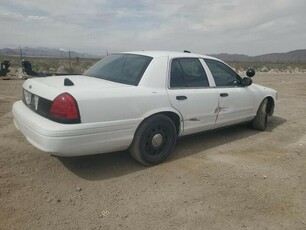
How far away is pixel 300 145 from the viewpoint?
215 inches

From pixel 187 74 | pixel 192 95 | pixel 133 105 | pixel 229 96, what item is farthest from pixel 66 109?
pixel 229 96

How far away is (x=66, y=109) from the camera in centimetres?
339

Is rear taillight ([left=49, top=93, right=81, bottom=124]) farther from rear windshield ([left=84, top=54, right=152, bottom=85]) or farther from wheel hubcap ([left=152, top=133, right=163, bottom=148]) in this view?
wheel hubcap ([left=152, top=133, right=163, bottom=148])

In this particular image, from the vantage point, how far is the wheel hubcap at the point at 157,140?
166 inches

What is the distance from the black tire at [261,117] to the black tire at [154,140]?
2.50 metres

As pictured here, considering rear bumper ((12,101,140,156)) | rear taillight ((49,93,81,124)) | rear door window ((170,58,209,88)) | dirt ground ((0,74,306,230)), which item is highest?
rear door window ((170,58,209,88))

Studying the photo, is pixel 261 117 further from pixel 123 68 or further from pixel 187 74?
pixel 123 68

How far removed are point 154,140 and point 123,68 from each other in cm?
114

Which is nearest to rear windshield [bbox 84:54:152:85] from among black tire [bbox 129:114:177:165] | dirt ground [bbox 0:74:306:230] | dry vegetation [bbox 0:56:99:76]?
black tire [bbox 129:114:177:165]

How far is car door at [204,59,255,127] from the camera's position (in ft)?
16.8

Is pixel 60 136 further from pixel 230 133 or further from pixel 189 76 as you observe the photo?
pixel 230 133

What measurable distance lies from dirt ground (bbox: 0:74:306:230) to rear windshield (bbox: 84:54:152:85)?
45.8 inches

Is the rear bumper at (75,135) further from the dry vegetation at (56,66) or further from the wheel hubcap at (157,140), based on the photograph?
the dry vegetation at (56,66)

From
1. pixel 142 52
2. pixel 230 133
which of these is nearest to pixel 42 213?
pixel 142 52
